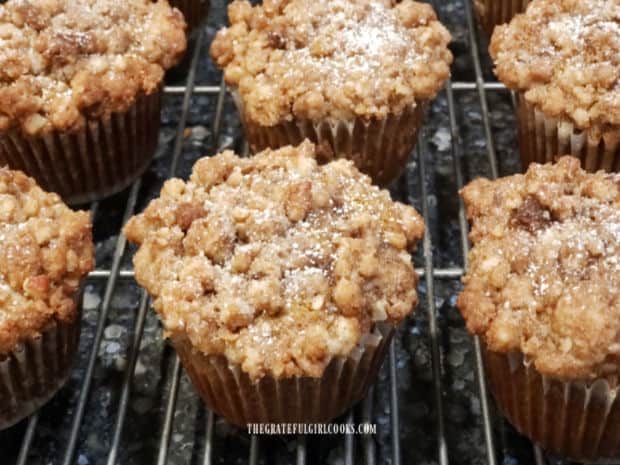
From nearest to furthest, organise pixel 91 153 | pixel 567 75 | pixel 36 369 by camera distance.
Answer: pixel 36 369 → pixel 567 75 → pixel 91 153

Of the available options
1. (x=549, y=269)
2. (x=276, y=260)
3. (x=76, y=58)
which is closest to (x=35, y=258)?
(x=276, y=260)

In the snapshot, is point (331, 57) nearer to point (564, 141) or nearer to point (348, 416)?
point (564, 141)

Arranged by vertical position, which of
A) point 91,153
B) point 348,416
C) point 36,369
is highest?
point 91,153

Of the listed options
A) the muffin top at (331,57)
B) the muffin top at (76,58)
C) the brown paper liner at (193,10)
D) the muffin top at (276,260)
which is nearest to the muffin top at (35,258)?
the muffin top at (276,260)

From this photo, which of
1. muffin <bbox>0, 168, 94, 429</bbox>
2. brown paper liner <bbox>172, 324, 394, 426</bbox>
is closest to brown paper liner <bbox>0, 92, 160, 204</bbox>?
muffin <bbox>0, 168, 94, 429</bbox>

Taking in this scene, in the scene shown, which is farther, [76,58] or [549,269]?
[76,58]

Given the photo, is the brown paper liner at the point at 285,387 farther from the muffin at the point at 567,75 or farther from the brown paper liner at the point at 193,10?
the brown paper liner at the point at 193,10
